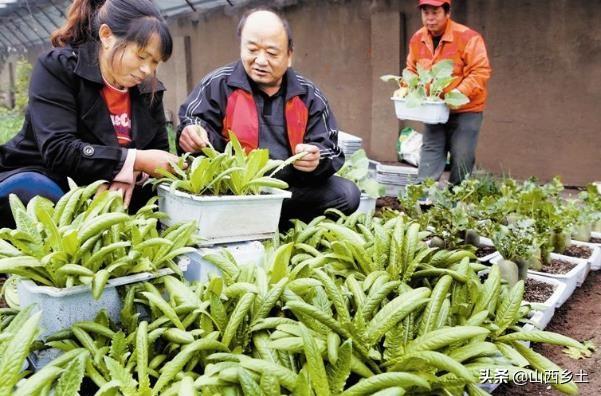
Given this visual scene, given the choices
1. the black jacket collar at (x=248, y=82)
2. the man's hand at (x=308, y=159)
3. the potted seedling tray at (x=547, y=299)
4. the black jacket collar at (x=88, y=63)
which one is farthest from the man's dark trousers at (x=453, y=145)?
the black jacket collar at (x=88, y=63)

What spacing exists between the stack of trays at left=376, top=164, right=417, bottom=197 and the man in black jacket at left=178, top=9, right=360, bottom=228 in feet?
6.98

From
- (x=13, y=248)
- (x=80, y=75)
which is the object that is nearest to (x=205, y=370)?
(x=13, y=248)

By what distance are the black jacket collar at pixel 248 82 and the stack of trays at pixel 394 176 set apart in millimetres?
2274

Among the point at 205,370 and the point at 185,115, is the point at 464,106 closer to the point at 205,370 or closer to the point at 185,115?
the point at 185,115

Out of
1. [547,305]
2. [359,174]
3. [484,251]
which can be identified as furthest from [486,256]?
[359,174]

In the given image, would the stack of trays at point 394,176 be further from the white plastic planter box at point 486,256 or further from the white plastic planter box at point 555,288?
the white plastic planter box at point 555,288

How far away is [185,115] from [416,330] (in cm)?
162

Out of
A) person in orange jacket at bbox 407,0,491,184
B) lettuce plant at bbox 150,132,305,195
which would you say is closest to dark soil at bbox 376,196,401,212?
person in orange jacket at bbox 407,0,491,184

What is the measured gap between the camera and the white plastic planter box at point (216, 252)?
223 centimetres

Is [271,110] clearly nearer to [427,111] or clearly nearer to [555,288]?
[555,288]

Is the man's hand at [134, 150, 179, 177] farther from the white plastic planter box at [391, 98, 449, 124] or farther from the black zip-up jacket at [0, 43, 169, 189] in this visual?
the white plastic planter box at [391, 98, 449, 124]

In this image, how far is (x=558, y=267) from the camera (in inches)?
125

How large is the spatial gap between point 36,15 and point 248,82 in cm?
1495

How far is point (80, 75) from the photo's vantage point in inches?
99.4
